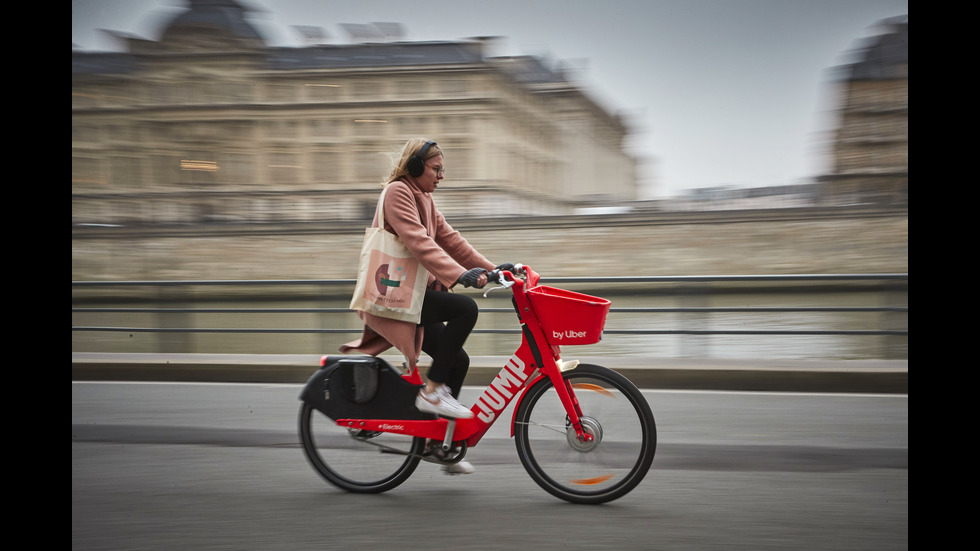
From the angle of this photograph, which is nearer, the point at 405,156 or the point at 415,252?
the point at 415,252

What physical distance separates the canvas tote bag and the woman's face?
202 millimetres

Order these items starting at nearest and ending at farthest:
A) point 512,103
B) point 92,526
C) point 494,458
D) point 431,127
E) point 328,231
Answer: point 92,526, point 494,458, point 328,231, point 512,103, point 431,127

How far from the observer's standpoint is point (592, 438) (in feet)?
12.9

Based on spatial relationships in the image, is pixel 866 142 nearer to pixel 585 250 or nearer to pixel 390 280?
pixel 585 250

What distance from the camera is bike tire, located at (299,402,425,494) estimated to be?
4.18m

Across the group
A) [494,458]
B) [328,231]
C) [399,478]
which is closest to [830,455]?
[494,458]

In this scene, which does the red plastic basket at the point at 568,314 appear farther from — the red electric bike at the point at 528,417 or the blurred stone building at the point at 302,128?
the blurred stone building at the point at 302,128

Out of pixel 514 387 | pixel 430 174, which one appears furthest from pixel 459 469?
pixel 430 174

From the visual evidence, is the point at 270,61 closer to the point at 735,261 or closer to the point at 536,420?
the point at 735,261

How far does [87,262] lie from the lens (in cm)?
4000

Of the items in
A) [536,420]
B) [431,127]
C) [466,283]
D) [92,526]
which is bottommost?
[92,526]

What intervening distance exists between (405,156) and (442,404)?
3.64 ft

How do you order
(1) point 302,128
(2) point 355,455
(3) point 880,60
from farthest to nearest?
(1) point 302,128 → (3) point 880,60 → (2) point 355,455

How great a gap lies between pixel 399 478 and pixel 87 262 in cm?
3977
